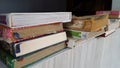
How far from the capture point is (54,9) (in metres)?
1.29

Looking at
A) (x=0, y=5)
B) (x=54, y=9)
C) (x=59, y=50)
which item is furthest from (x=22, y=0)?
(x=59, y=50)

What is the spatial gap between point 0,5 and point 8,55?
0.72 metres

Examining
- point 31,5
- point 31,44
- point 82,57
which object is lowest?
point 82,57

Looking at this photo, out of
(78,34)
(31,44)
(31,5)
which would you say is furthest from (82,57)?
(31,5)

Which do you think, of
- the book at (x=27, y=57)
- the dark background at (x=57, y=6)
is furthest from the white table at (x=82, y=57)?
the dark background at (x=57, y=6)

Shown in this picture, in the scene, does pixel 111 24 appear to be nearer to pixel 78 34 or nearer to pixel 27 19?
pixel 78 34

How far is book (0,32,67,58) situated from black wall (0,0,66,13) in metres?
0.67

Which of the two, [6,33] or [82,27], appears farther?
[82,27]

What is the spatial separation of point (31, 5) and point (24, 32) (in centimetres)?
84

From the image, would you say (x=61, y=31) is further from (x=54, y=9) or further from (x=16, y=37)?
(x=54, y=9)

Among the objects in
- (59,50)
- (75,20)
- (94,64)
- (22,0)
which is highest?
(22,0)

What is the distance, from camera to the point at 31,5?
117cm

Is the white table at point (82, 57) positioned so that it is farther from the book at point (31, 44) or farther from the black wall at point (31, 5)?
the black wall at point (31, 5)

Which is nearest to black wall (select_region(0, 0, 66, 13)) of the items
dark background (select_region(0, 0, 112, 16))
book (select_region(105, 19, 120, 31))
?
dark background (select_region(0, 0, 112, 16))
